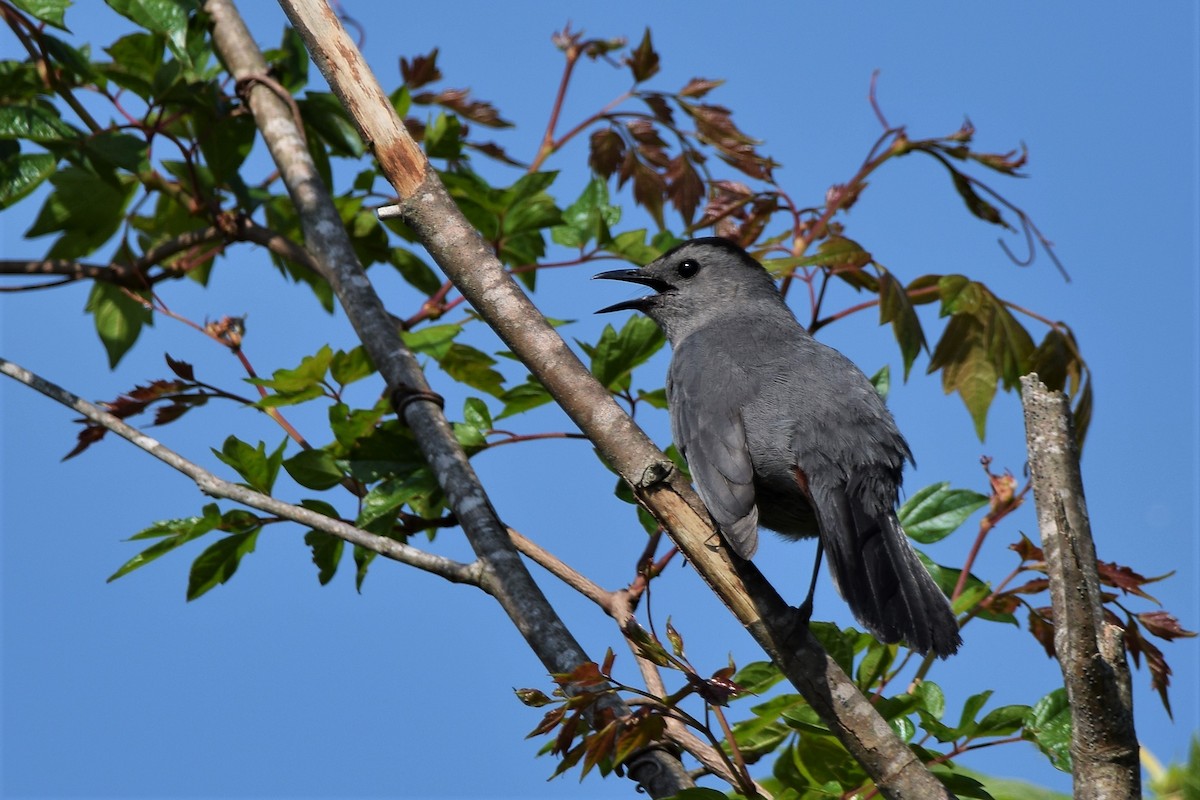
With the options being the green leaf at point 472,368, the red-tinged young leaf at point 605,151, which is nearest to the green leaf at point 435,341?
Result: the green leaf at point 472,368

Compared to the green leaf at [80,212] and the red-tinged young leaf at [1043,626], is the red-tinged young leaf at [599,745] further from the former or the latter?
the green leaf at [80,212]

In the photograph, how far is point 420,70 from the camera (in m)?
4.07

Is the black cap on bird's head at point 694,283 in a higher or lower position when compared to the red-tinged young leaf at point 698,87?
lower

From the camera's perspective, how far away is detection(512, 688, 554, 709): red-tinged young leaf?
216 centimetres

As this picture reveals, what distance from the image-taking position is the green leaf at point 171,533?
3.01 metres

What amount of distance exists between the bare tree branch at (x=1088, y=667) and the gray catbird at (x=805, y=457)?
0.42 m

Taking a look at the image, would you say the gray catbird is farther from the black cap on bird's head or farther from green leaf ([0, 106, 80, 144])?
green leaf ([0, 106, 80, 144])

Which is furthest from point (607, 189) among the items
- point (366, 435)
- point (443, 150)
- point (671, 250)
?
point (366, 435)

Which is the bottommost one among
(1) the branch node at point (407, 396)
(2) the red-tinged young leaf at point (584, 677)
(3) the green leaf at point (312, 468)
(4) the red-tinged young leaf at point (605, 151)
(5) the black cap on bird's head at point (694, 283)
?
(2) the red-tinged young leaf at point (584, 677)

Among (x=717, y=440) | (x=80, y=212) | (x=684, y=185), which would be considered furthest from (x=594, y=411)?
(x=80, y=212)

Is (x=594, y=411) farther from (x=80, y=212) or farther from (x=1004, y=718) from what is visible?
(x=80, y=212)

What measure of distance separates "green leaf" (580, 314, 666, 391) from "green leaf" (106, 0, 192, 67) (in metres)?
1.77

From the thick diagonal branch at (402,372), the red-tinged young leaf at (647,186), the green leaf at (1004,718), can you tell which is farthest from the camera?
the red-tinged young leaf at (647,186)

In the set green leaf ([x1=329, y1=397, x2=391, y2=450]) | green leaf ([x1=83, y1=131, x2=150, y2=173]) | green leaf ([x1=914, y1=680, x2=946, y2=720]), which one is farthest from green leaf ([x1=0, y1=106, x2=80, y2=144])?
green leaf ([x1=914, y1=680, x2=946, y2=720])
